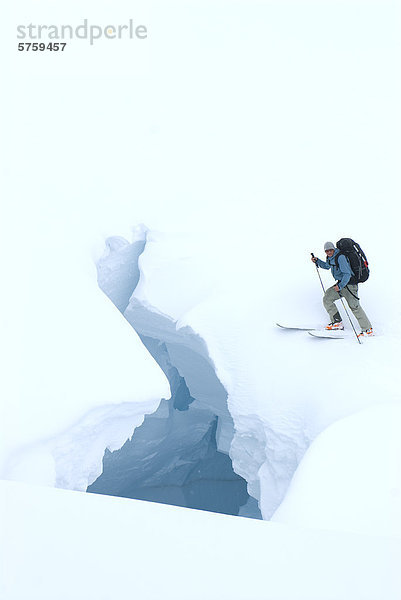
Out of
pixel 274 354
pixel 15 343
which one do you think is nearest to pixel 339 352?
pixel 274 354

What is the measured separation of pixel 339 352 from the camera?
535cm

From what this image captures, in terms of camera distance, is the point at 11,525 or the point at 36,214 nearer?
the point at 11,525

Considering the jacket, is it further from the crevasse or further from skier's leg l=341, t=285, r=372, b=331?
the crevasse

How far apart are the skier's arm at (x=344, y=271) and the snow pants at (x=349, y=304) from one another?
11 centimetres

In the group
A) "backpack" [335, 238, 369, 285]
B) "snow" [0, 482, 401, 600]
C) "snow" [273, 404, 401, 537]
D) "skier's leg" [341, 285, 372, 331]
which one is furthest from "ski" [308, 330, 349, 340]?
"snow" [0, 482, 401, 600]

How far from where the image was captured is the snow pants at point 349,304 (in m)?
5.75

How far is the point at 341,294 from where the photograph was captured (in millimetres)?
5906

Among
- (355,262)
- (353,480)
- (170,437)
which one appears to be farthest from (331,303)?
(170,437)

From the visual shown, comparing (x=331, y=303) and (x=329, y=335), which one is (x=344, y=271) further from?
(x=329, y=335)

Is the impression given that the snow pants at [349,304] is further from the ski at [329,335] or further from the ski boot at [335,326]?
the ski at [329,335]

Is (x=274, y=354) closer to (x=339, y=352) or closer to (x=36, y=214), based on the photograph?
(x=339, y=352)

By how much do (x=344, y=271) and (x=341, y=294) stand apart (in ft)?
1.10

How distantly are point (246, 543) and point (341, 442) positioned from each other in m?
1.96

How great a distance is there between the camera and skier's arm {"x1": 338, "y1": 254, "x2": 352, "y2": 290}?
5738mm
